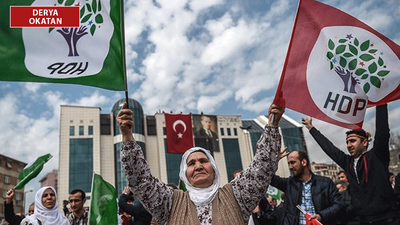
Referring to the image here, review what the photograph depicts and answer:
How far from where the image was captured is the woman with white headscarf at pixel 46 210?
4367mm

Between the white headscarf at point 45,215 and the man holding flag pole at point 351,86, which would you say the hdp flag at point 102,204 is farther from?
the man holding flag pole at point 351,86

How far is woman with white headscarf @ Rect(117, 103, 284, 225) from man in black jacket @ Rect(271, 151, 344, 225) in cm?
164

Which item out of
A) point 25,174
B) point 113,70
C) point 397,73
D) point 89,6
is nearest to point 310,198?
point 397,73

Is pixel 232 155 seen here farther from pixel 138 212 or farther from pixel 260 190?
pixel 260 190

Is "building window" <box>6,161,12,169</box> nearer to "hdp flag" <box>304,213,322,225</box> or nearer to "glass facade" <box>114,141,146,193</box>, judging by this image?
"glass facade" <box>114,141,146,193</box>

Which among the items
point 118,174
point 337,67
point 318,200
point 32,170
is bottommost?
point 318,200

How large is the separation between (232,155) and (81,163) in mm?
20267

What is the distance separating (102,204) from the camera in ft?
15.6

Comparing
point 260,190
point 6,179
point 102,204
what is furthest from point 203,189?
point 6,179

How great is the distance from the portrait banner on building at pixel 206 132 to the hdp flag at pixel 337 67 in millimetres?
42508

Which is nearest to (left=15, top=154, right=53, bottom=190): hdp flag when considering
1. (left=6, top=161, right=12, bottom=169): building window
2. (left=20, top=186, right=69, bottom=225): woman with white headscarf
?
(left=20, top=186, right=69, bottom=225): woman with white headscarf

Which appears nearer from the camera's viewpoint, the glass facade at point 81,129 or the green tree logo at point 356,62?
the green tree logo at point 356,62

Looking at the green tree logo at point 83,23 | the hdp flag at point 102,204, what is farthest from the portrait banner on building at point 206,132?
the green tree logo at point 83,23

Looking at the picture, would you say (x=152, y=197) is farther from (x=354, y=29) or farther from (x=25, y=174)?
(x=25, y=174)
